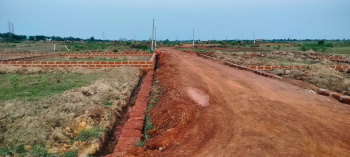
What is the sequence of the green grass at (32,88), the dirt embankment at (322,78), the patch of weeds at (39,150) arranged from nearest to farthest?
the patch of weeds at (39,150) → the green grass at (32,88) → the dirt embankment at (322,78)

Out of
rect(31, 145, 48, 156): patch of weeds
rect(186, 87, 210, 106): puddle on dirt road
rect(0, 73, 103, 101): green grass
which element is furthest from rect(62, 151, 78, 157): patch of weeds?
rect(0, 73, 103, 101): green grass

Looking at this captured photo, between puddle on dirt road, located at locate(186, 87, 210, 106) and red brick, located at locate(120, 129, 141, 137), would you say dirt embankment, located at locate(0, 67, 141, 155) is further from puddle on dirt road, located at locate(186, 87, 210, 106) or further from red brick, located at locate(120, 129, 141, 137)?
puddle on dirt road, located at locate(186, 87, 210, 106)

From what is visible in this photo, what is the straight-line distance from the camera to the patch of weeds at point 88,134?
441 cm

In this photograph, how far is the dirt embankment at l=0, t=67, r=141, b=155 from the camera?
4.04m

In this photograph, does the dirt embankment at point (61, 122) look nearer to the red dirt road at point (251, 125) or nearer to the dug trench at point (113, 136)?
the dug trench at point (113, 136)

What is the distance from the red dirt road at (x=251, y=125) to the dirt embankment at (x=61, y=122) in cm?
98

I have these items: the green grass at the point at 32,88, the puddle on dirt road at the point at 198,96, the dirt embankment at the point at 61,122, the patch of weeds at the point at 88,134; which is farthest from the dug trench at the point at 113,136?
the green grass at the point at 32,88

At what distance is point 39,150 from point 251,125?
3184 millimetres

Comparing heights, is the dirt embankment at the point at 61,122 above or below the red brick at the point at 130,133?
above

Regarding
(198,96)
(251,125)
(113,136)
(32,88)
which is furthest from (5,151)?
(32,88)

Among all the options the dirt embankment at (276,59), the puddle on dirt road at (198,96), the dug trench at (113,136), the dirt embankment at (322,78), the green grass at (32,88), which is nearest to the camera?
the dug trench at (113,136)

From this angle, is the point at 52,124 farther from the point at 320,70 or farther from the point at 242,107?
the point at 320,70

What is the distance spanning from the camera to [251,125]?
4.33m

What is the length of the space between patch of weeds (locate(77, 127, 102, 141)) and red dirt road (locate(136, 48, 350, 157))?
3.27 ft
